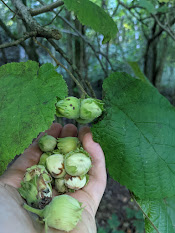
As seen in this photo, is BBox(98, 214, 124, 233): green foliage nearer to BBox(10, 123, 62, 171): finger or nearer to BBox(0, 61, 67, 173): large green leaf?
BBox(10, 123, 62, 171): finger

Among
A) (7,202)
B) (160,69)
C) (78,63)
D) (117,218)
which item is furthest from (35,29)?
(160,69)

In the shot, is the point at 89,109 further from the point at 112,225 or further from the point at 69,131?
the point at 112,225

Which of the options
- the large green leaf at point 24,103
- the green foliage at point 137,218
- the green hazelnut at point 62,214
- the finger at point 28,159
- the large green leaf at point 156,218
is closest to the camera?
the green hazelnut at point 62,214

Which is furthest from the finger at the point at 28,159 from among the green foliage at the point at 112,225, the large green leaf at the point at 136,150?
the green foliage at the point at 112,225

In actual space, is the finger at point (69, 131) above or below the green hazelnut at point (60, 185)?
above

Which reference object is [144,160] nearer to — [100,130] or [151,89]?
[100,130]

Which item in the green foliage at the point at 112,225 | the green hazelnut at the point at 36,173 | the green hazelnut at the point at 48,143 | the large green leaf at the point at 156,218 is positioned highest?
the green hazelnut at the point at 48,143

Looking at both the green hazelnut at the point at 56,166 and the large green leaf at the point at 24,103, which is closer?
the large green leaf at the point at 24,103

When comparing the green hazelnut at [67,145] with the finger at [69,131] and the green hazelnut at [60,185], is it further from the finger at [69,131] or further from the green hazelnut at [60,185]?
the finger at [69,131]
